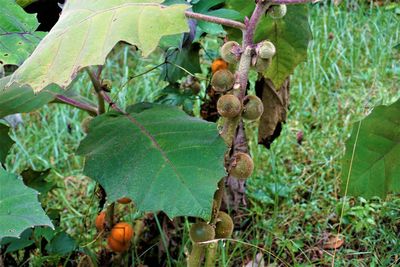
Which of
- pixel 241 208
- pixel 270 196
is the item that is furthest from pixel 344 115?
pixel 241 208

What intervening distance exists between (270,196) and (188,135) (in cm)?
101

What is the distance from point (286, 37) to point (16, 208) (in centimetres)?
→ 75

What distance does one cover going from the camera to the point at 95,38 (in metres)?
1.00

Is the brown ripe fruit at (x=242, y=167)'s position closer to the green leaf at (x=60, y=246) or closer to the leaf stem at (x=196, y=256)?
the leaf stem at (x=196, y=256)

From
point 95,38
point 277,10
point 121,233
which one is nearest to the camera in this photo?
point 95,38

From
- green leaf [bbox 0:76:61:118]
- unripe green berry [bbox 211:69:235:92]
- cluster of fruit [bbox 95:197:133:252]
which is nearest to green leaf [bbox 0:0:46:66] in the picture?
green leaf [bbox 0:76:61:118]

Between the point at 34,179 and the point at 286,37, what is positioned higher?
the point at 286,37

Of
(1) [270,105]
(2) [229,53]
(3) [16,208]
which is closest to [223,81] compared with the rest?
(2) [229,53]

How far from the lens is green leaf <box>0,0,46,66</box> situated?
1.26 m

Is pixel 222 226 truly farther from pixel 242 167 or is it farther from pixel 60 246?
pixel 60 246

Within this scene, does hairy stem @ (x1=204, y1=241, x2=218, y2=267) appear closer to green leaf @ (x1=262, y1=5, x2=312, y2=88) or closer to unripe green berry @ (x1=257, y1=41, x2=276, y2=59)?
unripe green berry @ (x1=257, y1=41, x2=276, y2=59)

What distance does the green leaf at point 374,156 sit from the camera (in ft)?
4.60

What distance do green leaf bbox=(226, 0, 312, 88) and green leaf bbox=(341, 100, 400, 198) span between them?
22 cm

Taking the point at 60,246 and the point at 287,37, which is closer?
the point at 287,37
